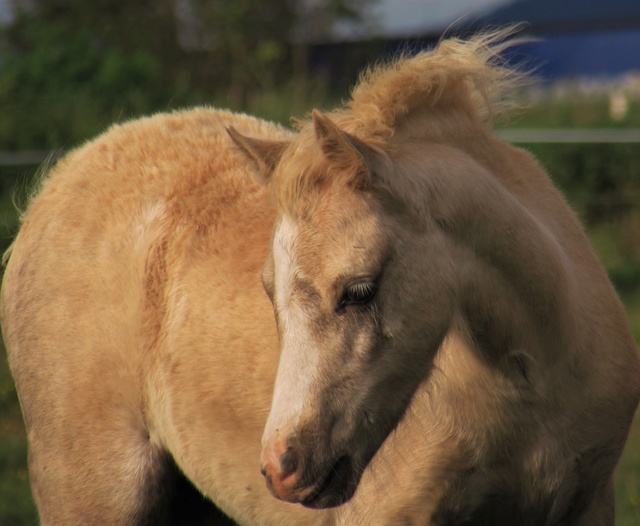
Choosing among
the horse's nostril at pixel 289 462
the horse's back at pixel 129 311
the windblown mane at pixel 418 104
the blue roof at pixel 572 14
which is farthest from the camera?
the blue roof at pixel 572 14

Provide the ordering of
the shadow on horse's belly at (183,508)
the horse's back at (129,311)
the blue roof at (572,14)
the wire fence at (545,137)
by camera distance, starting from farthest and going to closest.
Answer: the blue roof at (572,14), the wire fence at (545,137), the shadow on horse's belly at (183,508), the horse's back at (129,311)

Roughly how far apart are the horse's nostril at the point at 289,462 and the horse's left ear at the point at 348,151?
29.0 inches

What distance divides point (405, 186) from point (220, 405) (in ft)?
4.20

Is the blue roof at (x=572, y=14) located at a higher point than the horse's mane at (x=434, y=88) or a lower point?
lower

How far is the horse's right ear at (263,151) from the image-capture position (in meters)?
3.11

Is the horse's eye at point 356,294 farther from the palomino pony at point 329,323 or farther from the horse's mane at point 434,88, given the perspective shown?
the horse's mane at point 434,88

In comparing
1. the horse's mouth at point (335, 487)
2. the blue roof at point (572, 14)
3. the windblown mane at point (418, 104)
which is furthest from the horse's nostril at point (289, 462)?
the blue roof at point (572, 14)

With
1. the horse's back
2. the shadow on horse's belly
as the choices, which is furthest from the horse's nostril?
the shadow on horse's belly

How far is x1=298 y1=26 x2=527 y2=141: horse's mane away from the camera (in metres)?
3.07

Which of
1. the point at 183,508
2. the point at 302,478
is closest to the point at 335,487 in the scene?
the point at 302,478

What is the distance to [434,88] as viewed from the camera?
10.4 feet

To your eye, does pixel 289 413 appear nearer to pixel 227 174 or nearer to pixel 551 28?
pixel 227 174

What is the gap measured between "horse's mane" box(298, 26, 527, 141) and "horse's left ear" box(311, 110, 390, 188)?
0.87ft

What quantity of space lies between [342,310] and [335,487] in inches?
18.6
